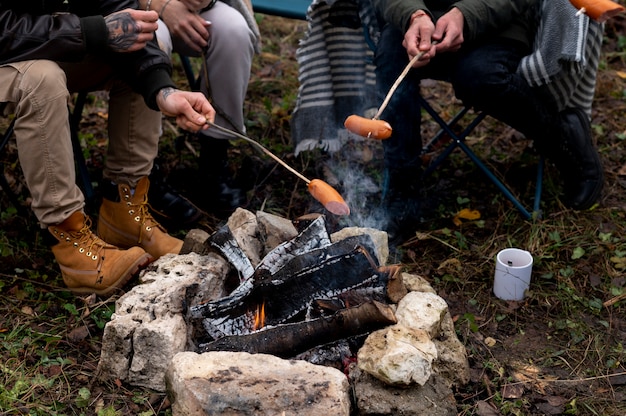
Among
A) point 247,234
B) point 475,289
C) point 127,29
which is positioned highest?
point 127,29

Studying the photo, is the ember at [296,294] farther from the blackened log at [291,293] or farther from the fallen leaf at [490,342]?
the fallen leaf at [490,342]

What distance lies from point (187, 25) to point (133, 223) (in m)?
0.93

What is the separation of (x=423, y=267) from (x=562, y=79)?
3.60 ft

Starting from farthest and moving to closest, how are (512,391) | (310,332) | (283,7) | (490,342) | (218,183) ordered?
(283,7), (218,183), (490,342), (512,391), (310,332)

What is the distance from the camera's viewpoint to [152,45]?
10.1 ft

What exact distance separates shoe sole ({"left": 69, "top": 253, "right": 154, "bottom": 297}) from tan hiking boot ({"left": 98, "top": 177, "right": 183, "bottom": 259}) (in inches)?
8.5

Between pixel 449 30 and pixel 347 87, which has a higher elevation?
pixel 449 30

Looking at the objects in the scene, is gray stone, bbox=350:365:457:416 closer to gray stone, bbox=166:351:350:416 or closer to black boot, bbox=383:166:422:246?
gray stone, bbox=166:351:350:416

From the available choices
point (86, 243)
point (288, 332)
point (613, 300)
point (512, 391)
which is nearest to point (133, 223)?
point (86, 243)

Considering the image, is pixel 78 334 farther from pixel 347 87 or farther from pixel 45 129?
pixel 347 87

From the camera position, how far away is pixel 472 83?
3273mm

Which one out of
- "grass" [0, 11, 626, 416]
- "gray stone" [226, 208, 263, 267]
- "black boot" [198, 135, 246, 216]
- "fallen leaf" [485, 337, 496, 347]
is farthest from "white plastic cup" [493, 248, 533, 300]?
"black boot" [198, 135, 246, 216]

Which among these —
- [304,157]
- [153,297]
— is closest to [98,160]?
[304,157]

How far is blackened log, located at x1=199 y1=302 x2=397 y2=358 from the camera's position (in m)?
2.49
